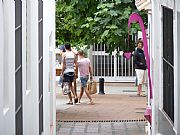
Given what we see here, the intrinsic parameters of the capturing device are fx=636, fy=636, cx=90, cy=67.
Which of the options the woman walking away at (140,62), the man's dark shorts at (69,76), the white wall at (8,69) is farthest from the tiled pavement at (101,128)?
the white wall at (8,69)

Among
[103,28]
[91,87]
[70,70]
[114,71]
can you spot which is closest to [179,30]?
[103,28]

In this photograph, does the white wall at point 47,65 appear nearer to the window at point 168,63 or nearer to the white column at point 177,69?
the window at point 168,63

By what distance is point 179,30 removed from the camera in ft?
22.5

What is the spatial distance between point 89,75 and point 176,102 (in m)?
14.3

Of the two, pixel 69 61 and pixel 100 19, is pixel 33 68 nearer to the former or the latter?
pixel 100 19

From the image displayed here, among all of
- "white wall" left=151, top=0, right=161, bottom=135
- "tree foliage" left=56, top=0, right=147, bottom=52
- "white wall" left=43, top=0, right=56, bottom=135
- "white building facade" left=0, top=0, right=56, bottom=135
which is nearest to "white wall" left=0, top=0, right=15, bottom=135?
"white building facade" left=0, top=0, right=56, bottom=135

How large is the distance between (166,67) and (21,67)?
271 cm

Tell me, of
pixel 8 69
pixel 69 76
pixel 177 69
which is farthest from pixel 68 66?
pixel 8 69

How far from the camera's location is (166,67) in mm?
8969

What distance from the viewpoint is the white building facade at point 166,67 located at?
6.93 m

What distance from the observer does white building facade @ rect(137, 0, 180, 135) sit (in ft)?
22.7

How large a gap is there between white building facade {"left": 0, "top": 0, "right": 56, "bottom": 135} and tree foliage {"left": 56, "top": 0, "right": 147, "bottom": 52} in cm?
Result: 489

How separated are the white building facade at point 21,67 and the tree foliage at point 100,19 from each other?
193 inches

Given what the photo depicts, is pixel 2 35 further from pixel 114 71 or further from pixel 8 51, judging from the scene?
pixel 114 71
